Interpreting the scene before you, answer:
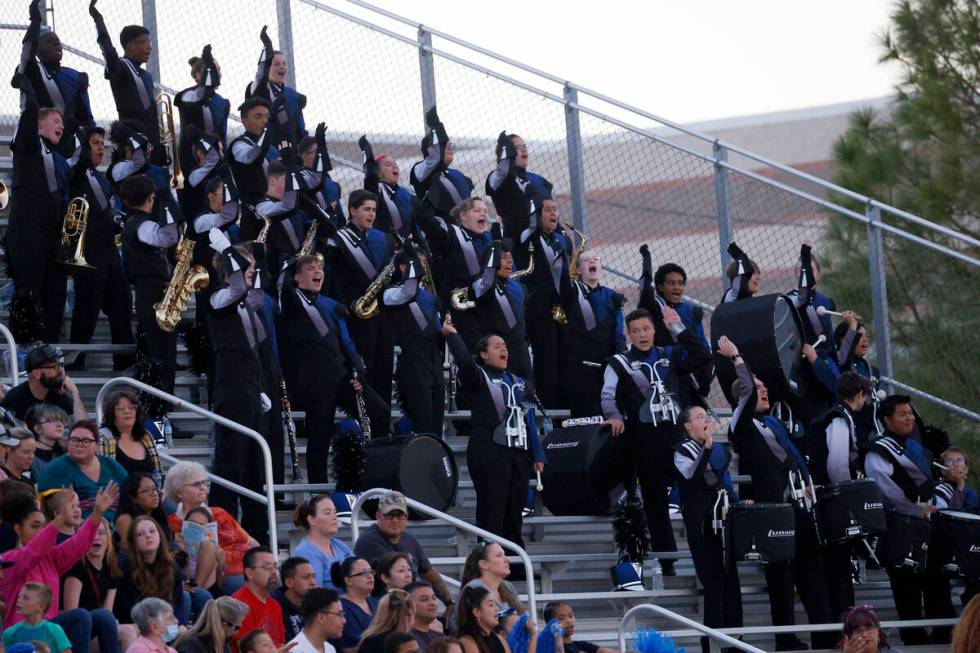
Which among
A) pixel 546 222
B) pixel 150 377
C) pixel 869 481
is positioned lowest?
pixel 869 481

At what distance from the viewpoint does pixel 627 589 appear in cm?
1327

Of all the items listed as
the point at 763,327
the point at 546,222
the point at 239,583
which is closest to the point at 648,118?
the point at 546,222

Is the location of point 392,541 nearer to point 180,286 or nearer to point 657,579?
point 657,579

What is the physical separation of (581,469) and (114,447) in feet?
11.5

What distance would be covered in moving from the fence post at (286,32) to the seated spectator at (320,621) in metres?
7.89

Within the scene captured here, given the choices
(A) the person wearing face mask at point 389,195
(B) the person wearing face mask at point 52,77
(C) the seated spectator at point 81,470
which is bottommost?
(C) the seated spectator at point 81,470

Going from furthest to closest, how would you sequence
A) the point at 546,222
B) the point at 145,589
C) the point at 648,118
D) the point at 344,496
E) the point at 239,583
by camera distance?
the point at 648,118 < the point at 546,222 < the point at 344,496 < the point at 239,583 < the point at 145,589

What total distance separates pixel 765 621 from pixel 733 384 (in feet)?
5.27

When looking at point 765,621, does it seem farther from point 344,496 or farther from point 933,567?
point 344,496

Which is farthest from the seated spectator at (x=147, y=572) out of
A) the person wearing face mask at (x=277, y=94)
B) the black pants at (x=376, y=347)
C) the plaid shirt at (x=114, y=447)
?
the person wearing face mask at (x=277, y=94)

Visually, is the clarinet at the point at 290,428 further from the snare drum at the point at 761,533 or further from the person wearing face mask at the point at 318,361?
the snare drum at the point at 761,533

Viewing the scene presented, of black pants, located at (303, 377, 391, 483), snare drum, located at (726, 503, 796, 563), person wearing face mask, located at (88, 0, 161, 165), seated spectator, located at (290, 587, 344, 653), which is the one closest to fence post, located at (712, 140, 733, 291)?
black pants, located at (303, 377, 391, 483)

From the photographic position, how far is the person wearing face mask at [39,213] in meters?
14.3

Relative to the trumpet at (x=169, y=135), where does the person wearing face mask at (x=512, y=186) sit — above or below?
below
